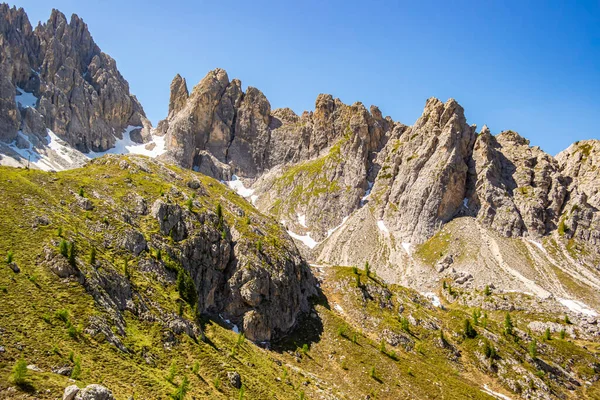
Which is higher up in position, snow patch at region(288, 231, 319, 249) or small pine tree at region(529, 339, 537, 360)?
snow patch at region(288, 231, 319, 249)

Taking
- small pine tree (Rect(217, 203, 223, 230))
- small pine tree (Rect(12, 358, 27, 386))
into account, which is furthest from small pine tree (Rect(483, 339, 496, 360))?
small pine tree (Rect(12, 358, 27, 386))

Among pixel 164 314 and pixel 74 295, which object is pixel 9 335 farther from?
pixel 164 314

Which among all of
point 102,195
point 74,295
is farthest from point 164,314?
point 102,195

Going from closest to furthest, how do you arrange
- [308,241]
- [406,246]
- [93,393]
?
1. [93,393]
2. [406,246]
3. [308,241]

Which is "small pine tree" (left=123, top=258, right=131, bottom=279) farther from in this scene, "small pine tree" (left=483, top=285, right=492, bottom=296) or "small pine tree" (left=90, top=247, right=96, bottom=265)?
"small pine tree" (left=483, top=285, right=492, bottom=296)

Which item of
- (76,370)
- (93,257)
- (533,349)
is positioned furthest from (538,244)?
(76,370)

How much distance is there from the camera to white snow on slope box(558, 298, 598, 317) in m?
113

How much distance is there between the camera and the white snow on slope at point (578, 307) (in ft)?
372

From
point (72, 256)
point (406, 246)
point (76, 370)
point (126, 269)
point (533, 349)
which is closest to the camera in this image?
point (76, 370)

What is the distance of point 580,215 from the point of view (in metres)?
151

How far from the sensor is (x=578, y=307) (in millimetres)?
116188

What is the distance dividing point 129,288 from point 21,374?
27.4m

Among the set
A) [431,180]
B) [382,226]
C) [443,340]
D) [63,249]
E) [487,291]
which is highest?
[431,180]

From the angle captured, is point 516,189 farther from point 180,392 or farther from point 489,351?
point 180,392
